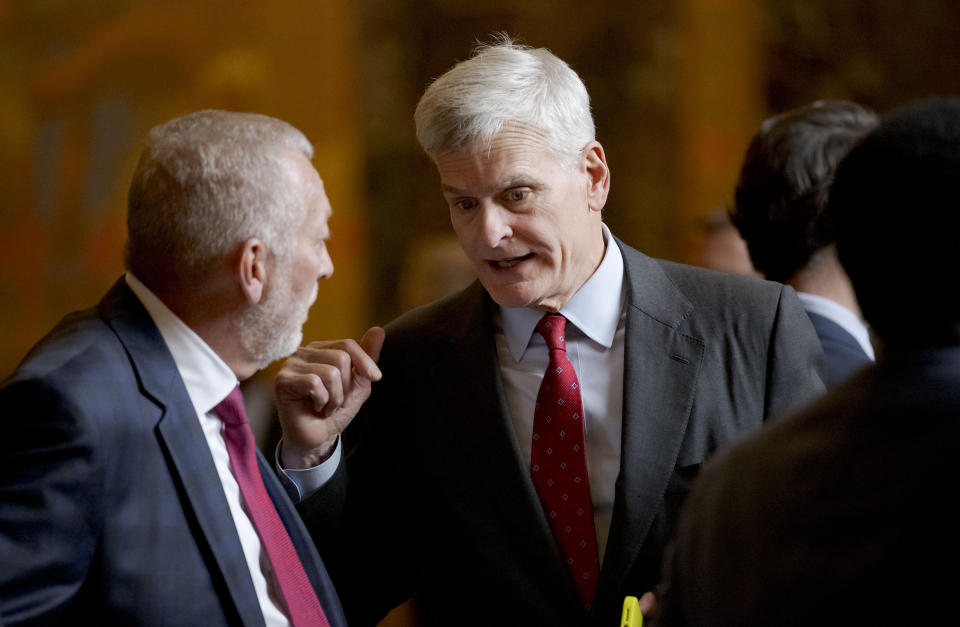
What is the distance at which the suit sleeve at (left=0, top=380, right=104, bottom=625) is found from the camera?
1728 mm

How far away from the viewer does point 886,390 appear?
44.6 inches

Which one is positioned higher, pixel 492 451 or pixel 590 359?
pixel 590 359

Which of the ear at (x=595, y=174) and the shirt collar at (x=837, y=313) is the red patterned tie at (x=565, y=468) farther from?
the shirt collar at (x=837, y=313)

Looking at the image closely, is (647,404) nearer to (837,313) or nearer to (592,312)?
(592,312)

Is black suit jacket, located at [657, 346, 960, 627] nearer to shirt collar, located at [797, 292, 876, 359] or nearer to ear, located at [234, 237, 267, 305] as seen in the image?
ear, located at [234, 237, 267, 305]

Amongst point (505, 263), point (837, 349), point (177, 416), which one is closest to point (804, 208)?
point (837, 349)

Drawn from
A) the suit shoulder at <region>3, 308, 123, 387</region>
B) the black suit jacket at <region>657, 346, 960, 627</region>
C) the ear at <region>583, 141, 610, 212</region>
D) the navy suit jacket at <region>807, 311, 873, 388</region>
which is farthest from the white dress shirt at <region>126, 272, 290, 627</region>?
the navy suit jacket at <region>807, 311, 873, 388</region>

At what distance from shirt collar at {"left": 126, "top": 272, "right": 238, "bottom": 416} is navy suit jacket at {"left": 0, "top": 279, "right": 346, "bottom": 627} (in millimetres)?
46

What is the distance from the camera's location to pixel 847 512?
1.10 m

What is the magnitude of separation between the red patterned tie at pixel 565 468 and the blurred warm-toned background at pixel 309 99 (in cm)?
441

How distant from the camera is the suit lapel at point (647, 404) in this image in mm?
2143

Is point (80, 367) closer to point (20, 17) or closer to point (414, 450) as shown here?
point (414, 450)

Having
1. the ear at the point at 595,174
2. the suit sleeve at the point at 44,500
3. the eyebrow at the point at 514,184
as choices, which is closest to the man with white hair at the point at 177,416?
the suit sleeve at the point at 44,500

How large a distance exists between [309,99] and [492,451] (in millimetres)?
5031
